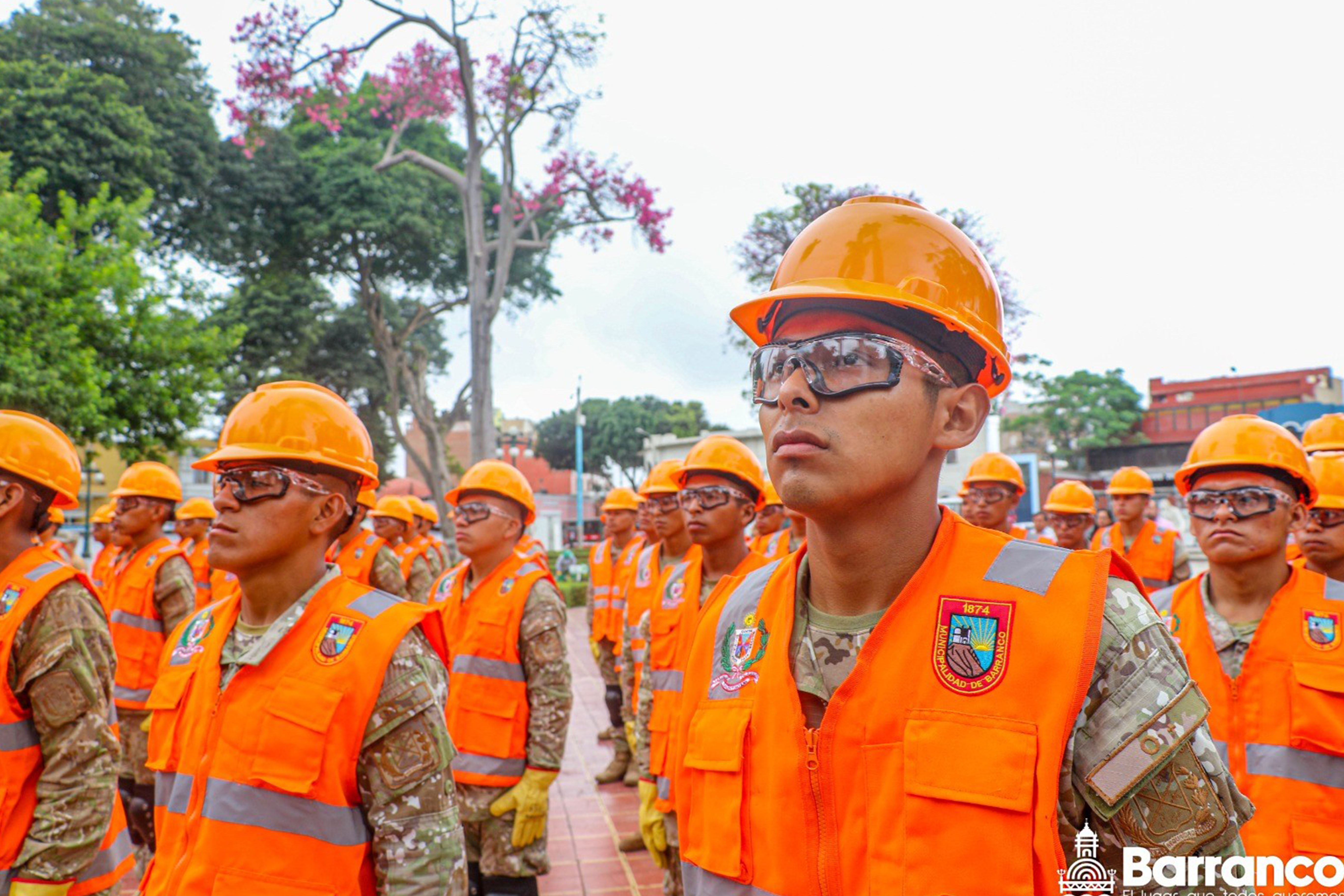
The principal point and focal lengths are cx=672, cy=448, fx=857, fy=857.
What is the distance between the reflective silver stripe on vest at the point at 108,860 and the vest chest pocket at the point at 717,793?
2.23m

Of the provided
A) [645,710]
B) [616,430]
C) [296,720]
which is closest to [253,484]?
[296,720]

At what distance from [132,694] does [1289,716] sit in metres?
6.54

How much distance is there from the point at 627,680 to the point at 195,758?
4.93 m

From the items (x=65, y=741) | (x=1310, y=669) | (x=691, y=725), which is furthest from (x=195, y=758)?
(x=1310, y=669)

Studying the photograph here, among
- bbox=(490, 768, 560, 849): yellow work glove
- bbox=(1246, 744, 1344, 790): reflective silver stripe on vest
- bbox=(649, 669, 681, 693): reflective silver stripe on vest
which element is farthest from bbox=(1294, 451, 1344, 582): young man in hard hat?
bbox=(490, 768, 560, 849): yellow work glove

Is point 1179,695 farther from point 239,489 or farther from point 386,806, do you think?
point 239,489

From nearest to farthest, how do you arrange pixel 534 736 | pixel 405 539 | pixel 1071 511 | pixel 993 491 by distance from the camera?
pixel 534 736, pixel 993 491, pixel 1071 511, pixel 405 539

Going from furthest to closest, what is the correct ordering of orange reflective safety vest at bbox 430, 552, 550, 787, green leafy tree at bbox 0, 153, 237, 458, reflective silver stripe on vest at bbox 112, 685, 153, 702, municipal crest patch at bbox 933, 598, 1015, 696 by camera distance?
green leafy tree at bbox 0, 153, 237, 458 < reflective silver stripe on vest at bbox 112, 685, 153, 702 < orange reflective safety vest at bbox 430, 552, 550, 787 < municipal crest patch at bbox 933, 598, 1015, 696

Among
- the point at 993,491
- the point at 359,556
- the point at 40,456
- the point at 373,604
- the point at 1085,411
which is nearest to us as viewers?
the point at 373,604

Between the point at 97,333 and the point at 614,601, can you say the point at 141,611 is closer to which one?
the point at 614,601

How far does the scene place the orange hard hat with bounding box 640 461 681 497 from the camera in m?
6.78

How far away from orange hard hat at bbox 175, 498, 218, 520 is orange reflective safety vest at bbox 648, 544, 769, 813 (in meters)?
5.66

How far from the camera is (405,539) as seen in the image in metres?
10.8

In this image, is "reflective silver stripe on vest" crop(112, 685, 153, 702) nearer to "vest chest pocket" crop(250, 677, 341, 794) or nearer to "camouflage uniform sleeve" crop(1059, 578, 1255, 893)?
"vest chest pocket" crop(250, 677, 341, 794)
